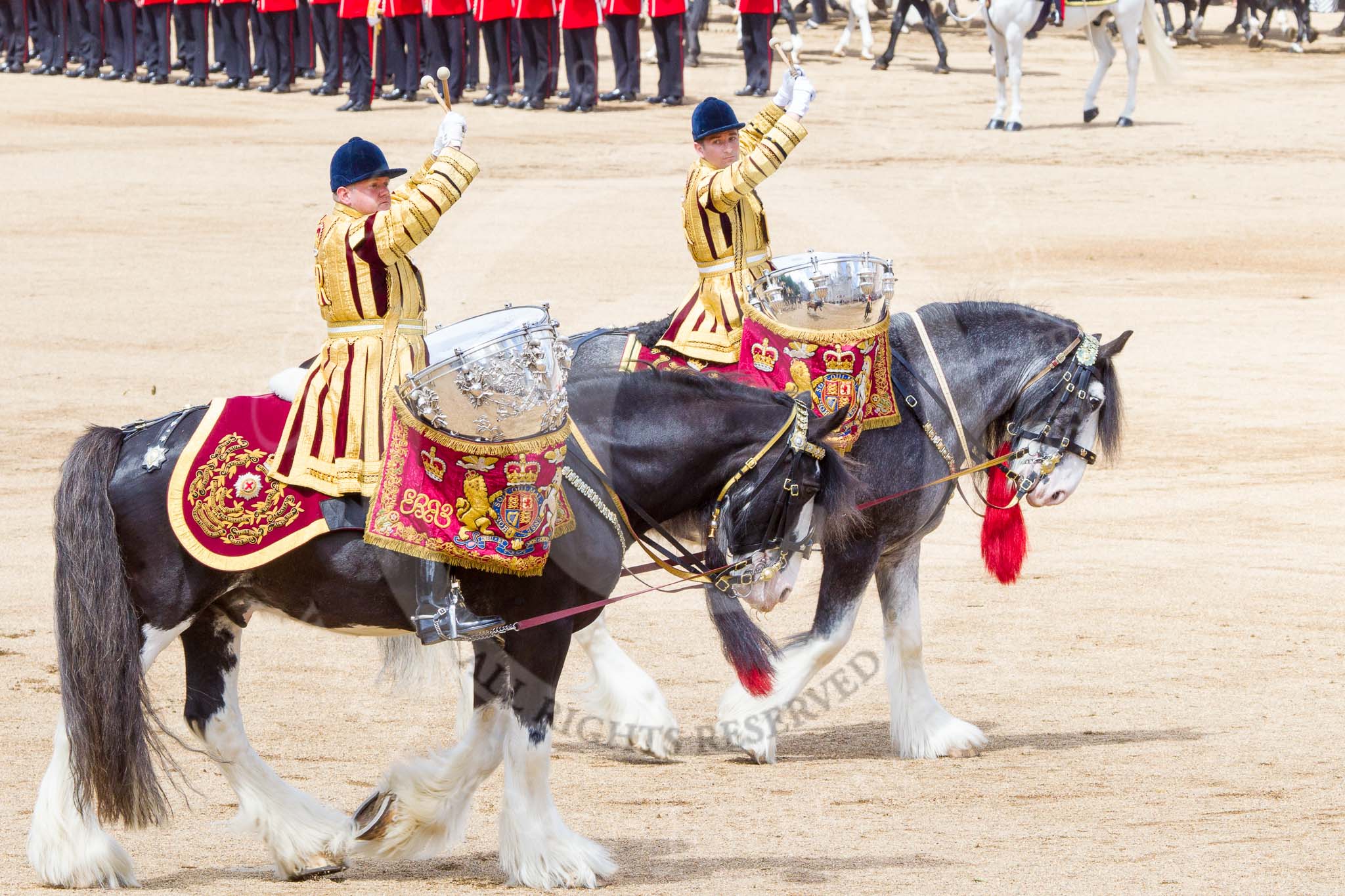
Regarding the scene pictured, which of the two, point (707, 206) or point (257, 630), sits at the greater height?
point (707, 206)

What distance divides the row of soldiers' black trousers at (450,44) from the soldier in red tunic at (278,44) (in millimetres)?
2425

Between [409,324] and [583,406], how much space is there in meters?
0.49

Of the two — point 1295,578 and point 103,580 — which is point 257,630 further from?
point 1295,578

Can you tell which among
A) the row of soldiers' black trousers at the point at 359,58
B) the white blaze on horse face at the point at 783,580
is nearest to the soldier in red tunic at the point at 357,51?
the row of soldiers' black trousers at the point at 359,58

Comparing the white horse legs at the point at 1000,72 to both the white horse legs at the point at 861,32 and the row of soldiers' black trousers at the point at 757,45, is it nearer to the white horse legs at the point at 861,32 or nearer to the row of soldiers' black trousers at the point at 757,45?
the row of soldiers' black trousers at the point at 757,45

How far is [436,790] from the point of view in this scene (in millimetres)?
4645

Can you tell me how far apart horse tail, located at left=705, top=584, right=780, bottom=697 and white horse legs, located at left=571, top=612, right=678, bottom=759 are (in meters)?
0.77

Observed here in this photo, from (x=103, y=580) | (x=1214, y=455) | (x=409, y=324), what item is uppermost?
(x=409, y=324)

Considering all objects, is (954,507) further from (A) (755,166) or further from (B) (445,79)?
(B) (445,79)

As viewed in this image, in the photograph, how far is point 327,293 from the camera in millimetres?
4699

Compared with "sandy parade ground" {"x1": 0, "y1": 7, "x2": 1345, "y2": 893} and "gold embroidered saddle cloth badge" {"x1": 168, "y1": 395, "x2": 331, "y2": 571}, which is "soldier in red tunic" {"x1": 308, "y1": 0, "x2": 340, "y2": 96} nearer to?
"sandy parade ground" {"x1": 0, "y1": 7, "x2": 1345, "y2": 893}

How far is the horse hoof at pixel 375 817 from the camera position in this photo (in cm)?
469

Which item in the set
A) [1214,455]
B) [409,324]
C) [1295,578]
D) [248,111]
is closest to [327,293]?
[409,324]

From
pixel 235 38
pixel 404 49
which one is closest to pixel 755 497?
pixel 404 49
